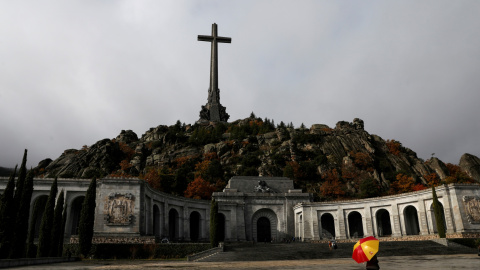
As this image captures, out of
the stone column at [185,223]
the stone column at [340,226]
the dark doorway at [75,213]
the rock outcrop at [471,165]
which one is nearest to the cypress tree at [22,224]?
the dark doorway at [75,213]

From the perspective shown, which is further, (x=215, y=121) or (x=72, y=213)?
(x=215, y=121)

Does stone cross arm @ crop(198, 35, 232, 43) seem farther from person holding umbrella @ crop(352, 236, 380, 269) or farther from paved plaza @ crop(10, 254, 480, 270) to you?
person holding umbrella @ crop(352, 236, 380, 269)

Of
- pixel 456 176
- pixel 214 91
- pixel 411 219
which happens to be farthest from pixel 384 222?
pixel 214 91

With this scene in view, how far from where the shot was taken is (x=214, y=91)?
318 ft

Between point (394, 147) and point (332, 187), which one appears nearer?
point (332, 187)

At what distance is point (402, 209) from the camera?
4112cm

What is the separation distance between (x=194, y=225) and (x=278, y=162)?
33.3 meters

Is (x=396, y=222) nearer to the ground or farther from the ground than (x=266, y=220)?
nearer to the ground

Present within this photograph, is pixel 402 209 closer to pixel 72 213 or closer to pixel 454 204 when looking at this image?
pixel 454 204

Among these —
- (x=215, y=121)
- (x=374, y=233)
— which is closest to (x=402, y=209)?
(x=374, y=233)

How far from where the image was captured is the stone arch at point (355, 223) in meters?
48.0

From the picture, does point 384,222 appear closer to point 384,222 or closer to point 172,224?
point 384,222

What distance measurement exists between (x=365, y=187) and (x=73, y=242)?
1893 inches

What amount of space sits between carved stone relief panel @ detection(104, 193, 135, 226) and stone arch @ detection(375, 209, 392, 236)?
29.7m
